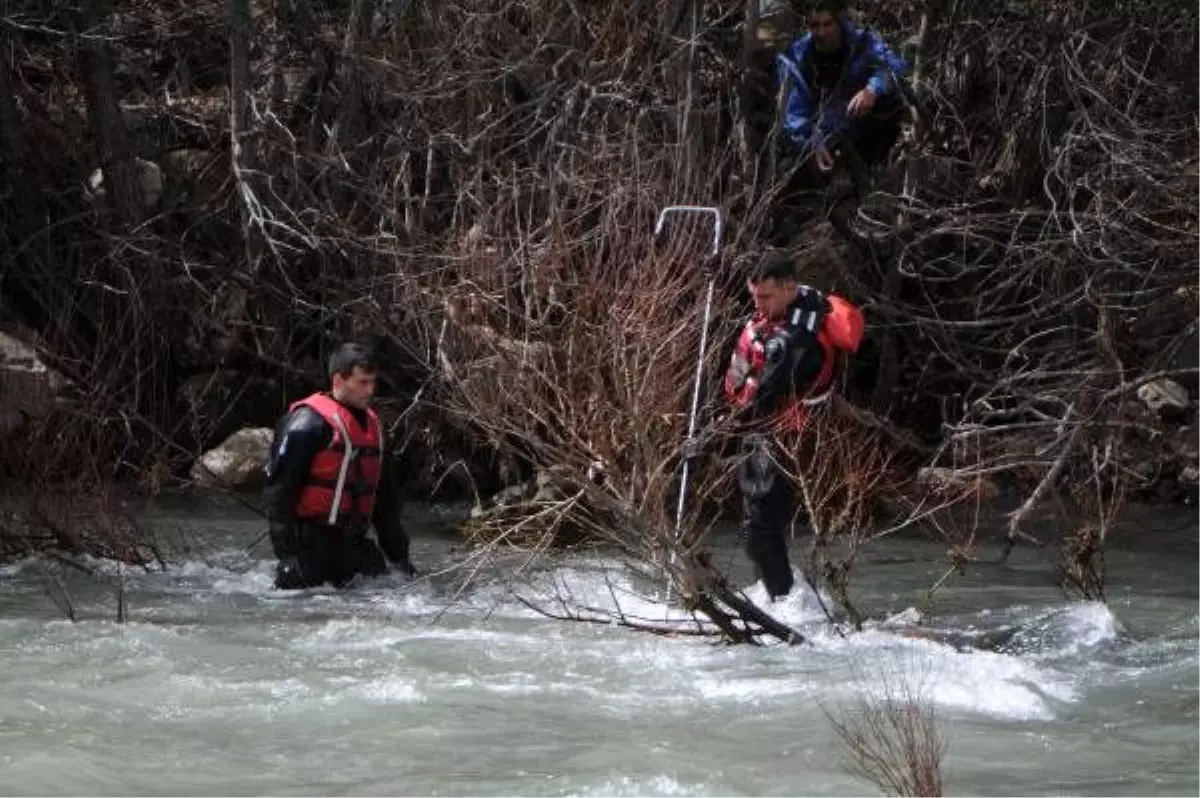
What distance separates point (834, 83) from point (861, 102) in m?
0.31

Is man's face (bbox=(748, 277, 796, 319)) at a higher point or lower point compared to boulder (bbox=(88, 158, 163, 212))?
lower

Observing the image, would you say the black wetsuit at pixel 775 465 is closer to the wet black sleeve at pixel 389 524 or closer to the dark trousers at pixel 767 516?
the dark trousers at pixel 767 516

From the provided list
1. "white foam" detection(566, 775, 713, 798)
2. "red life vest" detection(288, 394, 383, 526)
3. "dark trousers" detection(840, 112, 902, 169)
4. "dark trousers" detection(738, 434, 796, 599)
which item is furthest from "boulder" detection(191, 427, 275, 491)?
"white foam" detection(566, 775, 713, 798)

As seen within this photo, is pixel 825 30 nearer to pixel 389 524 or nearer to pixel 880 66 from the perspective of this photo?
pixel 880 66

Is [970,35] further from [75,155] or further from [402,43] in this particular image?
[75,155]

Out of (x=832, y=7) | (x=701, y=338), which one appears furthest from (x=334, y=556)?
(x=832, y=7)

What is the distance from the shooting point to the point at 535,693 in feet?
23.3

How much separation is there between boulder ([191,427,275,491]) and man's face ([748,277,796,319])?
15.9 feet

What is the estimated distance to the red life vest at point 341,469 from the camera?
9055mm

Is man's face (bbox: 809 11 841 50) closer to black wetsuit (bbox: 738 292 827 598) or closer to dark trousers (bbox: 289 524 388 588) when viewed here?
black wetsuit (bbox: 738 292 827 598)

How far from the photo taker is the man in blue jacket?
452 inches

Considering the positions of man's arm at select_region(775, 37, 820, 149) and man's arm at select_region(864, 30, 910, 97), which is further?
man's arm at select_region(775, 37, 820, 149)

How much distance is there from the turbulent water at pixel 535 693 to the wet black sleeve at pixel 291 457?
44 centimetres

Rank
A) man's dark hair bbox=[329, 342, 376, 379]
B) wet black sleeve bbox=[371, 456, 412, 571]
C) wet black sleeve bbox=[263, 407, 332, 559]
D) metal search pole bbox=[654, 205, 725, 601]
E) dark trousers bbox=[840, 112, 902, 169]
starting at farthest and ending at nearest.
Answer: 1. dark trousers bbox=[840, 112, 902, 169]
2. wet black sleeve bbox=[371, 456, 412, 571]
3. man's dark hair bbox=[329, 342, 376, 379]
4. wet black sleeve bbox=[263, 407, 332, 559]
5. metal search pole bbox=[654, 205, 725, 601]
